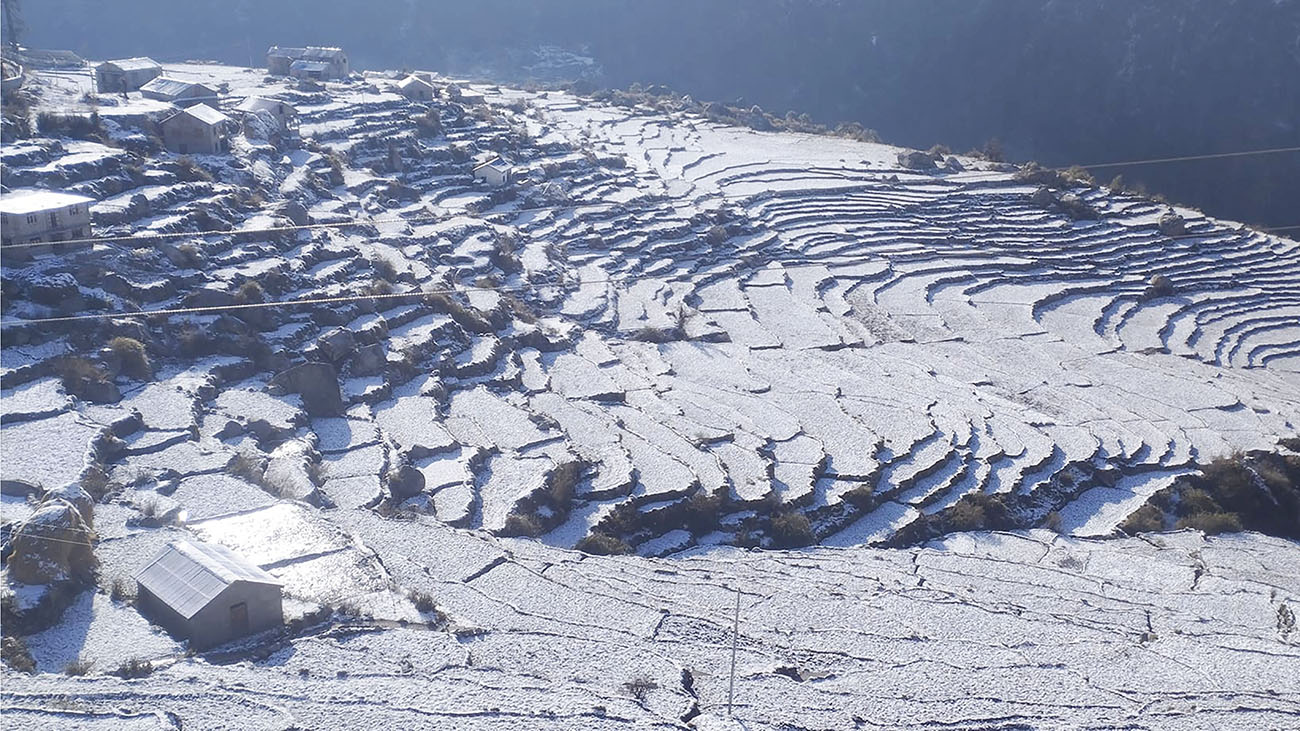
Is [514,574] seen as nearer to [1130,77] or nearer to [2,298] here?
[2,298]

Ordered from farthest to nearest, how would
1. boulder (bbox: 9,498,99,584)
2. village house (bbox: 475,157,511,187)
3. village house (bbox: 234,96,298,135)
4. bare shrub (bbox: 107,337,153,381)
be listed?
village house (bbox: 475,157,511,187) → village house (bbox: 234,96,298,135) → bare shrub (bbox: 107,337,153,381) → boulder (bbox: 9,498,99,584)

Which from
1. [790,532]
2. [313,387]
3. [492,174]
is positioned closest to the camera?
[790,532]

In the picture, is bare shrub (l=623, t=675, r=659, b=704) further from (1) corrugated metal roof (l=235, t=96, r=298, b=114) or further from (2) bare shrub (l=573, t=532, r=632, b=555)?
(1) corrugated metal roof (l=235, t=96, r=298, b=114)

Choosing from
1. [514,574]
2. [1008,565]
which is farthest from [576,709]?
[1008,565]

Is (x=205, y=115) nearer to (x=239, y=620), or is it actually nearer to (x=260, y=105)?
(x=260, y=105)

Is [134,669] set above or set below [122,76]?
below

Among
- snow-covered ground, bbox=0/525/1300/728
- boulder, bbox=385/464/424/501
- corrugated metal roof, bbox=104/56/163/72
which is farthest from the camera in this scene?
corrugated metal roof, bbox=104/56/163/72

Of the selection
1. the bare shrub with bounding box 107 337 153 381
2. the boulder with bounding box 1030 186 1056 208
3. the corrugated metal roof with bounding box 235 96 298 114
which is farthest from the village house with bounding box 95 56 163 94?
the boulder with bounding box 1030 186 1056 208

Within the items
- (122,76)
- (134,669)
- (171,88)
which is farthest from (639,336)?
(122,76)

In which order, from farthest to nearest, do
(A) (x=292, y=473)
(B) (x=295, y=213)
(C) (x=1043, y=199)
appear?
(C) (x=1043, y=199)
(B) (x=295, y=213)
(A) (x=292, y=473)
